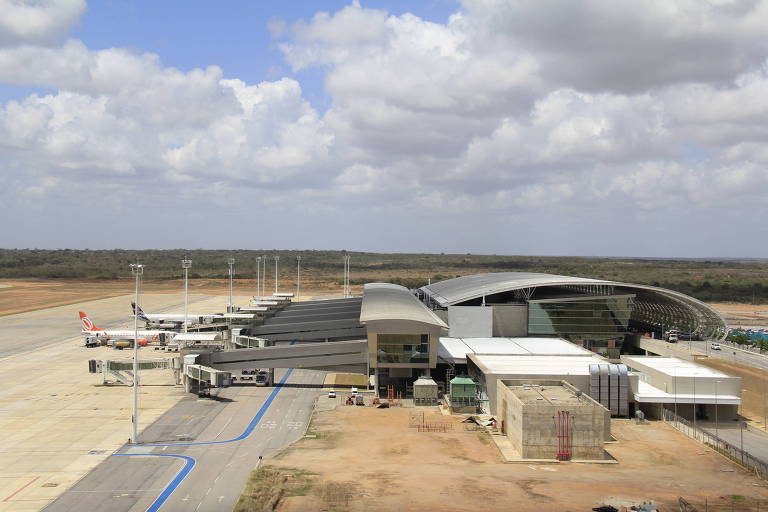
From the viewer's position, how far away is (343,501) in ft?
141

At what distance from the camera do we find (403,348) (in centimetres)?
7831

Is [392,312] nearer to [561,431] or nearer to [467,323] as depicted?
[467,323]

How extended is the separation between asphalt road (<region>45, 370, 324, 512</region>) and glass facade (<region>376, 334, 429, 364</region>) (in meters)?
9.48

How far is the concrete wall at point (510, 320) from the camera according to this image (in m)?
104

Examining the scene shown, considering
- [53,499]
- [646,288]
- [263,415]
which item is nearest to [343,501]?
[53,499]

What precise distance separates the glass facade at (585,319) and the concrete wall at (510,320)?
3.18 feet

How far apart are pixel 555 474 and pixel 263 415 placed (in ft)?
99.4

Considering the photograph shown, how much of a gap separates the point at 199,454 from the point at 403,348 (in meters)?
29.8

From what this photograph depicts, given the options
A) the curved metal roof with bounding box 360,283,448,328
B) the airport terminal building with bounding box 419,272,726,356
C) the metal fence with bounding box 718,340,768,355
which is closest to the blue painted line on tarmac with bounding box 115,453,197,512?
the curved metal roof with bounding box 360,283,448,328

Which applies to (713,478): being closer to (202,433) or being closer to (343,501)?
(343,501)

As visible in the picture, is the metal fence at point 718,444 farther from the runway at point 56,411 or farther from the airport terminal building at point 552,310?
the runway at point 56,411


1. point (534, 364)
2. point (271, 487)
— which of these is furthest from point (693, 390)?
point (271, 487)

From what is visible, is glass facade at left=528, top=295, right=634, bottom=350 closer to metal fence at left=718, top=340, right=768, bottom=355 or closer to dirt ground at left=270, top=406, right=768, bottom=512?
metal fence at left=718, top=340, right=768, bottom=355

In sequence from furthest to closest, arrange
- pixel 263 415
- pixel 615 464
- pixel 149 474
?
1. pixel 263 415
2. pixel 615 464
3. pixel 149 474
